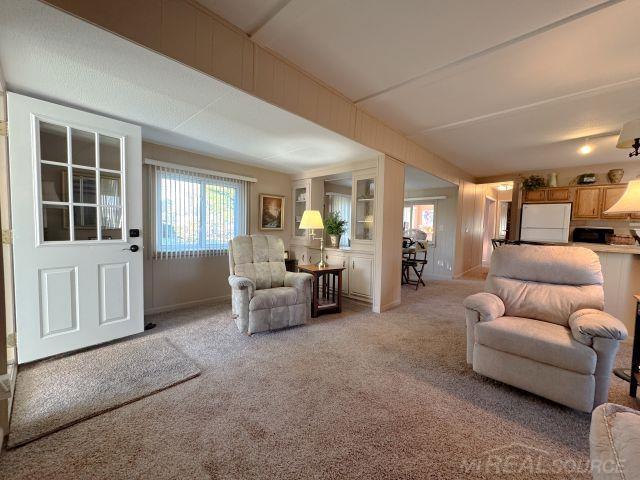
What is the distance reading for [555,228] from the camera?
219 inches

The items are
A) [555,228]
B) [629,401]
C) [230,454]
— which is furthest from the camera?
[555,228]

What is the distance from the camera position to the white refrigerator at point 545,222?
5.46 meters

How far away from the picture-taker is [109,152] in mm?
2602

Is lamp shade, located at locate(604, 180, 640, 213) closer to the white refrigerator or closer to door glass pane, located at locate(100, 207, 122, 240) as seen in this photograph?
the white refrigerator

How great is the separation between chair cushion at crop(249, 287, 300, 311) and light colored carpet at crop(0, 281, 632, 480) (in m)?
0.42

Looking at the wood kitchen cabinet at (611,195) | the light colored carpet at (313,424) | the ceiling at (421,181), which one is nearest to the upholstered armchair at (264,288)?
the light colored carpet at (313,424)

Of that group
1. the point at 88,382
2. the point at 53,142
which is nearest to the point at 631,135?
the point at 88,382

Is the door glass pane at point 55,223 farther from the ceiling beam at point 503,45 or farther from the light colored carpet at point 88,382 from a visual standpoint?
the ceiling beam at point 503,45

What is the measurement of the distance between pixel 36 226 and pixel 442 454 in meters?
3.31

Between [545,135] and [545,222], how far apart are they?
108 inches

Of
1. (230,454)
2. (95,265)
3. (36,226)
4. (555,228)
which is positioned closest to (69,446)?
(230,454)

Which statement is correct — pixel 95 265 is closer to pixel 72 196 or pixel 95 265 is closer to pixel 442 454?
pixel 72 196

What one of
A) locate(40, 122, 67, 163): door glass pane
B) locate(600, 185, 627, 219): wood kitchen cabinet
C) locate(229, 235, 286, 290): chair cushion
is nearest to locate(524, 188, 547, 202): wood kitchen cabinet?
locate(600, 185, 627, 219): wood kitchen cabinet

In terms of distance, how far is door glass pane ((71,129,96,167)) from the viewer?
7.82ft
